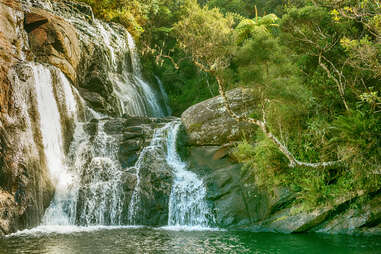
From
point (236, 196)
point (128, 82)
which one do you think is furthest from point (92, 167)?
point (128, 82)

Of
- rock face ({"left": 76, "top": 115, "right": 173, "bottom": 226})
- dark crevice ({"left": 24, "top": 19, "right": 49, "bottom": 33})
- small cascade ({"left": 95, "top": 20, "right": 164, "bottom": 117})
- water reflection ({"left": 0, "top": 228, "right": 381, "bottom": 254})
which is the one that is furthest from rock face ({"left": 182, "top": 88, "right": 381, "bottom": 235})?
dark crevice ({"left": 24, "top": 19, "right": 49, "bottom": 33})

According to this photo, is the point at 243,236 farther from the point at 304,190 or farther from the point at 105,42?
the point at 105,42

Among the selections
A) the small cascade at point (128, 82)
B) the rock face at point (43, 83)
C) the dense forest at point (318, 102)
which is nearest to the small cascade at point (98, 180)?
the rock face at point (43, 83)

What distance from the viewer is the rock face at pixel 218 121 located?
13.9 metres

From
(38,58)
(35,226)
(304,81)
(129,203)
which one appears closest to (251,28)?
(304,81)

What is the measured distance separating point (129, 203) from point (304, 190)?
19.7 feet

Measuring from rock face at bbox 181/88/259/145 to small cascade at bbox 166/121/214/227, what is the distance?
2060mm

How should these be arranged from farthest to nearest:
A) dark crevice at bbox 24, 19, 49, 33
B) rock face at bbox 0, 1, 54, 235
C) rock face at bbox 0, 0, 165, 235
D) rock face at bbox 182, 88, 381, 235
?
1. dark crevice at bbox 24, 19, 49, 33
2. rock face at bbox 0, 0, 165, 235
3. rock face at bbox 0, 1, 54, 235
4. rock face at bbox 182, 88, 381, 235

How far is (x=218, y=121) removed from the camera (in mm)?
14477

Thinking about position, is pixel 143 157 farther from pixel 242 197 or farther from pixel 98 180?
pixel 242 197

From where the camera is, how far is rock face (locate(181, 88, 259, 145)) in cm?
1391

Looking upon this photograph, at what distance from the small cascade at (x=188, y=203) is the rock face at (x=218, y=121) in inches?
81.1

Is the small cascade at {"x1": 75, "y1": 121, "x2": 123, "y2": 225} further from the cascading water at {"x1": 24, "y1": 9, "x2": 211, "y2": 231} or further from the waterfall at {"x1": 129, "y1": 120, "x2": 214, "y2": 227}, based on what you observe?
the waterfall at {"x1": 129, "y1": 120, "x2": 214, "y2": 227}

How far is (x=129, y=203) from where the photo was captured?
1181 cm
